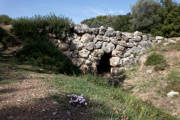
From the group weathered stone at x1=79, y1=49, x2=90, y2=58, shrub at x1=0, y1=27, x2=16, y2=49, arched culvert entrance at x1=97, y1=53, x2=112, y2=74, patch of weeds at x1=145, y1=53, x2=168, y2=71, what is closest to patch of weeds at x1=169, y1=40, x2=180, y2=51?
patch of weeds at x1=145, y1=53, x2=168, y2=71

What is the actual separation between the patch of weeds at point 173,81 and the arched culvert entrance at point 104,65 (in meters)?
3.57

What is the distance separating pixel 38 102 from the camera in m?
2.12

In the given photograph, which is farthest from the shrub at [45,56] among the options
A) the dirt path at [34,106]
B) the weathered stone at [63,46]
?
the dirt path at [34,106]

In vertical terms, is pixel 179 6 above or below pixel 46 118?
above

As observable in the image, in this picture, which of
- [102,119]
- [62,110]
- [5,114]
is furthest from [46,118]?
[102,119]

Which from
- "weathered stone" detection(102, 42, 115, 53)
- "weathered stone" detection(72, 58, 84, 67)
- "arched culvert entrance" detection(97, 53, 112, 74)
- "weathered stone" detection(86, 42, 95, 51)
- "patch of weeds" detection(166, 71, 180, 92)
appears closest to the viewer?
"patch of weeds" detection(166, 71, 180, 92)

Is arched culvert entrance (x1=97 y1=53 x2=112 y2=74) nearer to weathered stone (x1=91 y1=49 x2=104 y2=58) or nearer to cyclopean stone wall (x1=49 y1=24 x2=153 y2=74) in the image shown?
cyclopean stone wall (x1=49 y1=24 x2=153 y2=74)

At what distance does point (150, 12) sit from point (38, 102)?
13.3m

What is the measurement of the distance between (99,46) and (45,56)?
2.92 meters

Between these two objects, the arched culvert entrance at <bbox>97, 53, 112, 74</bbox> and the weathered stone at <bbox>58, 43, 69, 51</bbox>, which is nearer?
the weathered stone at <bbox>58, 43, 69, 51</bbox>

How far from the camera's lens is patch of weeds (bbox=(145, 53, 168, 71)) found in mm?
7220

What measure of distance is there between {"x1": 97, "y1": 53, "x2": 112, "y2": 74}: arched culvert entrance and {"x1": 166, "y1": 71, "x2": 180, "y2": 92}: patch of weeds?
3575mm

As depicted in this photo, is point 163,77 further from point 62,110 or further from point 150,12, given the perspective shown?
point 150,12

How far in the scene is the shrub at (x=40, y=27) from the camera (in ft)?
26.1
